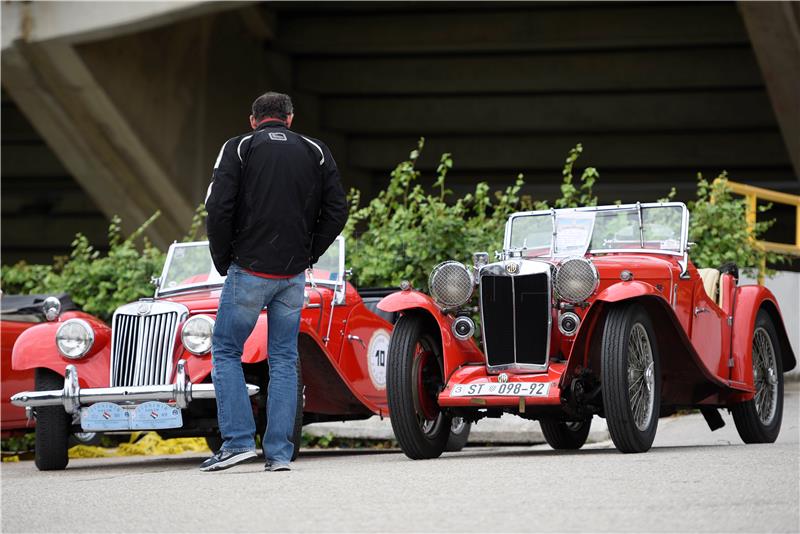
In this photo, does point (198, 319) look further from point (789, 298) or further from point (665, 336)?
point (789, 298)

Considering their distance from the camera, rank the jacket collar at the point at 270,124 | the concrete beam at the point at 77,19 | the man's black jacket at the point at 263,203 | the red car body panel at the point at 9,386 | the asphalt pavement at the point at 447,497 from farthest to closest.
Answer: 1. the concrete beam at the point at 77,19
2. the red car body panel at the point at 9,386
3. the jacket collar at the point at 270,124
4. the man's black jacket at the point at 263,203
5. the asphalt pavement at the point at 447,497

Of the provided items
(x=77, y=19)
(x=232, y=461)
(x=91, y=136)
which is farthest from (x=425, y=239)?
(x=91, y=136)

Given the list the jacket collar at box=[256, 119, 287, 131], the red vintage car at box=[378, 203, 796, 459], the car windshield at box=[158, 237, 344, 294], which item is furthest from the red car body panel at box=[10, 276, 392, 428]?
the jacket collar at box=[256, 119, 287, 131]

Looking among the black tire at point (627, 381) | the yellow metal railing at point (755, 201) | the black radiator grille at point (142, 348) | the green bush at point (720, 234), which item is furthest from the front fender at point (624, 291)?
the yellow metal railing at point (755, 201)

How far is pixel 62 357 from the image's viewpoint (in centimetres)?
804

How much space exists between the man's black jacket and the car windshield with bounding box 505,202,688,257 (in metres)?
2.33

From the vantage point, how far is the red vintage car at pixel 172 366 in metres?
7.51

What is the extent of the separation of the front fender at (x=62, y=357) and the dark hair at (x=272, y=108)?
89.5 inches

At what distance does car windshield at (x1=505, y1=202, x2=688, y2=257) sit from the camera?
27.5 ft

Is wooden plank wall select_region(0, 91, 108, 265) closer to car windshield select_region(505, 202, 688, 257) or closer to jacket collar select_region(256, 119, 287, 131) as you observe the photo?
car windshield select_region(505, 202, 688, 257)

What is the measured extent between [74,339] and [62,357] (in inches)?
5.3

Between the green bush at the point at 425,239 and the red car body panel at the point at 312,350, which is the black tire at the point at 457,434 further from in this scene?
the green bush at the point at 425,239

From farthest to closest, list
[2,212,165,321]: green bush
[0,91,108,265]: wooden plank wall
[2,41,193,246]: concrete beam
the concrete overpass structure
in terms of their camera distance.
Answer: [0,91,108,265]: wooden plank wall < the concrete overpass structure < [2,41,193,246]: concrete beam < [2,212,165,321]: green bush

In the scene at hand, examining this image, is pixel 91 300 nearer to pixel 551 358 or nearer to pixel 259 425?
pixel 259 425
